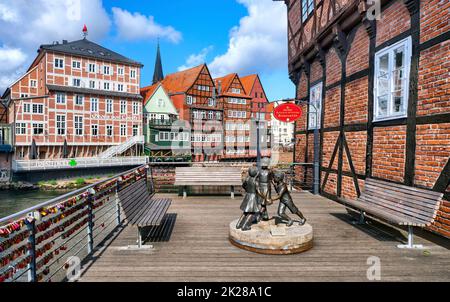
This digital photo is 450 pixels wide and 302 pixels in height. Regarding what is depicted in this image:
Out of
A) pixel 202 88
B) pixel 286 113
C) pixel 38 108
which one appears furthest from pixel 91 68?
pixel 286 113

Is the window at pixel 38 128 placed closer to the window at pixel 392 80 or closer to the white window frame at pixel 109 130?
the white window frame at pixel 109 130

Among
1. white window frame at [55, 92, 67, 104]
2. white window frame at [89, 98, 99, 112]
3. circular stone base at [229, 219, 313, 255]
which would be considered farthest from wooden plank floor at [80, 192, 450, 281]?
white window frame at [89, 98, 99, 112]

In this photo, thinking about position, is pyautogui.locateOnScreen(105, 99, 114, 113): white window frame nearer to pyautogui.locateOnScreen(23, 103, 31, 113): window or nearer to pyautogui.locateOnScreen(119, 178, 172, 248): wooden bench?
pyautogui.locateOnScreen(23, 103, 31, 113): window

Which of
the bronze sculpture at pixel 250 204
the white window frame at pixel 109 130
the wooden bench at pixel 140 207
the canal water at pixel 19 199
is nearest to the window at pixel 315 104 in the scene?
the bronze sculpture at pixel 250 204

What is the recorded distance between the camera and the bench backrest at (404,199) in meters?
4.54

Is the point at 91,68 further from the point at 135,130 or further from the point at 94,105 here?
the point at 135,130

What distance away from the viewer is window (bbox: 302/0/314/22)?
10391 millimetres

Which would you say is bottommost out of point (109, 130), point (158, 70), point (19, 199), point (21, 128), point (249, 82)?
point (19, 199)

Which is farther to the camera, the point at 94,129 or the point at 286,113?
the point at 94,129

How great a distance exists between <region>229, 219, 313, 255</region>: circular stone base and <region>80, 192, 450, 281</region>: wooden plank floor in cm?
10

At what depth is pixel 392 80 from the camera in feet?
20.9

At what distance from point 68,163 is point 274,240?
28897mm

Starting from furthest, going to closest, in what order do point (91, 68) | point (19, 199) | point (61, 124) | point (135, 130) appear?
1. point (135, 130)
2. point (91, 68)
3. point (61, 124)
4. point (19, 199)

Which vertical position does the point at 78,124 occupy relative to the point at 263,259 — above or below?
above
